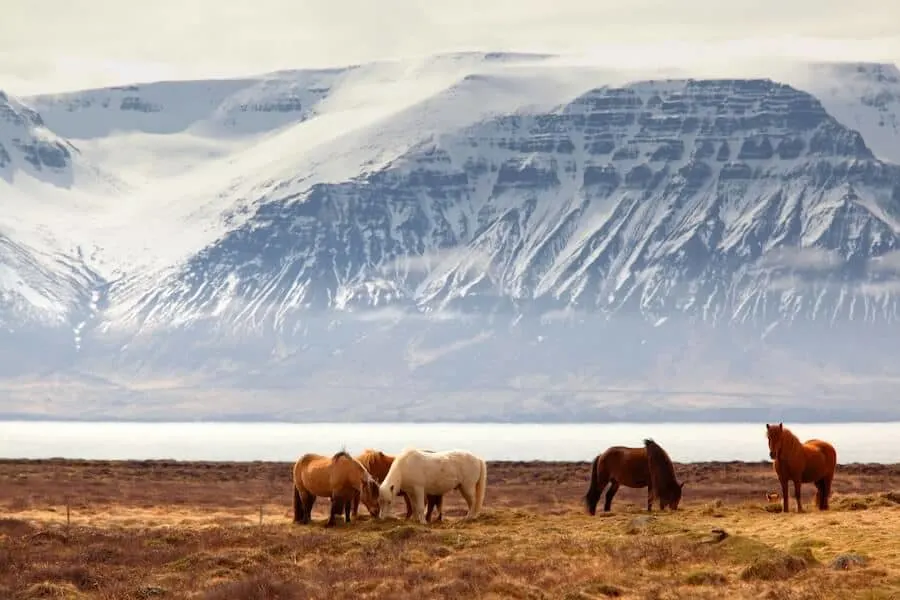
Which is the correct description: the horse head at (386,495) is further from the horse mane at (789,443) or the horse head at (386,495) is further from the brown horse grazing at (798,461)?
the horse mane at (789,443)

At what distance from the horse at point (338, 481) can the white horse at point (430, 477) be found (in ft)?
1.52

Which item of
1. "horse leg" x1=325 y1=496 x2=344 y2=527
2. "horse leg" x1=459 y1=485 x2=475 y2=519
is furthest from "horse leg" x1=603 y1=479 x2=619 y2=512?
"horse leg" x1=325 y1=496 x2=344 y2=527

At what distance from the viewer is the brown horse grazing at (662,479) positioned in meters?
57.9

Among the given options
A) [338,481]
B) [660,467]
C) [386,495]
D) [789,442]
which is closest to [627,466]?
[660,467]

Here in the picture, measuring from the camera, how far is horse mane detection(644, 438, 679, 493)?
57.9 m

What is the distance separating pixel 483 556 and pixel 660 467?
12.2 metres

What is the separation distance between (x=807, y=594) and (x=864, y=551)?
17.0 ft

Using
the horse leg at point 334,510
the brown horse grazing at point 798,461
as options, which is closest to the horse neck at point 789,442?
the brown horse grazing at point 798,461

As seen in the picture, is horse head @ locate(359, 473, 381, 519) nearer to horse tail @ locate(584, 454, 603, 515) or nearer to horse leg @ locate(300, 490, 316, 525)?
horse leg @ locate(300, 490, 316, 525)

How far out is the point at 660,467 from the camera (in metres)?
57.9

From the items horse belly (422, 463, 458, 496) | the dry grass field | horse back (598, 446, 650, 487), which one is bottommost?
the dry grass field

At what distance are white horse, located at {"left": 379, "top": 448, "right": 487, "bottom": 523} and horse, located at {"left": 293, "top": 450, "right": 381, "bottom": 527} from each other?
46 centimetres

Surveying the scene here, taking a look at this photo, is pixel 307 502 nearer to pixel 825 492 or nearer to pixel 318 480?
pixel 318 480

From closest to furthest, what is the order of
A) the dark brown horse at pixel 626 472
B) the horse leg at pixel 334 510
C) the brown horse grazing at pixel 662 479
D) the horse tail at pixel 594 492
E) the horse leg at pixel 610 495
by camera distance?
1. the horse leg at pixel 334 510
2. the brown horse grazing at pixel 662 479
3. the dark brown horse at pixel 626 472
4. the horse tail at pixel 594 492
5. the horse leg at pixel 610 495
